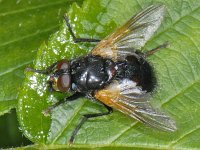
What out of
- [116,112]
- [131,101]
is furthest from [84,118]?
[131,101]

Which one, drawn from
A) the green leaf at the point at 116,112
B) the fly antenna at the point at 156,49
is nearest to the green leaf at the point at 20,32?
the green leaf at the point at 116,112

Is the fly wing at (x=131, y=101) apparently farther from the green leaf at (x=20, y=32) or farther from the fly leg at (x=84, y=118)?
the green leaf at (x=20, y=32)

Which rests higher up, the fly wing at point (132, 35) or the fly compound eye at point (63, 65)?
the fly wing at point (132, 35)

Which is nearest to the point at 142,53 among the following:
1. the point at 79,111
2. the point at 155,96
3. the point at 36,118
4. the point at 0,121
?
the point at 155,96

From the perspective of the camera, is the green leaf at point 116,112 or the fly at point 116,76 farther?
the fly at point 116,76

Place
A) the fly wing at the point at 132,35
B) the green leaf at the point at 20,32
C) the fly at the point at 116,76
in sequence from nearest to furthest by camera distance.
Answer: the fly at the point at 116,76 < the fly wing at the point at 132,35 < the green leaf at the point at 20,32

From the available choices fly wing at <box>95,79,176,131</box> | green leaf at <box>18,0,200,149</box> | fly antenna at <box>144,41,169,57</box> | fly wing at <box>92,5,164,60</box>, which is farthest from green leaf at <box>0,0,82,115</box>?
fly antenna at <box>144,41,169,57</box>

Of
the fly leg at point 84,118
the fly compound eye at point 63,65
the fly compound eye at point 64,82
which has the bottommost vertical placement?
the fly leg at point 84,118

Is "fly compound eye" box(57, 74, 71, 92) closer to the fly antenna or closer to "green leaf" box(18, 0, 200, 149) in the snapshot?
"green leaf" box(18, 0, 200, 149)
